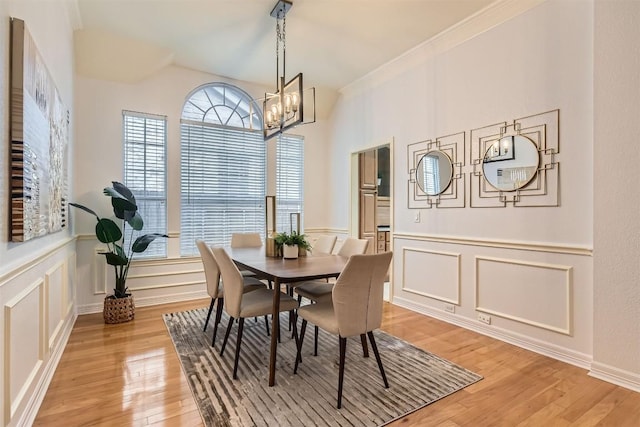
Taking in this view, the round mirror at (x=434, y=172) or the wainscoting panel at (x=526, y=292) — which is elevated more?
the round mirror at (x=434, y=172)

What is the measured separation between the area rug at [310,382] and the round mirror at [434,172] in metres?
1.68

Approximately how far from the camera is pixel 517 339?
288cm

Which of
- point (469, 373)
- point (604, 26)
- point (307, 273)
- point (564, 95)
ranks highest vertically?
point (604, 26)

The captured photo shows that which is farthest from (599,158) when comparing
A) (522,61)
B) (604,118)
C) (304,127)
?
(304,127)

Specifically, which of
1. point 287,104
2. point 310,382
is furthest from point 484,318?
point 287,104

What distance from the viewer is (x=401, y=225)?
13.4 ft

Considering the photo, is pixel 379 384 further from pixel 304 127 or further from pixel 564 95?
pixel 304 127

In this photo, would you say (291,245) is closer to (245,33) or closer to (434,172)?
(434,172)

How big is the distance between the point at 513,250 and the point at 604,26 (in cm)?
178

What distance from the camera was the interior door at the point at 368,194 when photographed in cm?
502

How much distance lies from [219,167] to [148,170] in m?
0.89

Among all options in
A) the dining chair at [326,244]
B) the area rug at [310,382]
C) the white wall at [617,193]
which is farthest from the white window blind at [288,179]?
the white wall at [617,193]

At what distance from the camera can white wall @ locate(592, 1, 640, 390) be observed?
85.2 inches

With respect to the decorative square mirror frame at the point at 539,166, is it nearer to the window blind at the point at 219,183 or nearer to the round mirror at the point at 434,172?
the round mirror at the point at 434,172
